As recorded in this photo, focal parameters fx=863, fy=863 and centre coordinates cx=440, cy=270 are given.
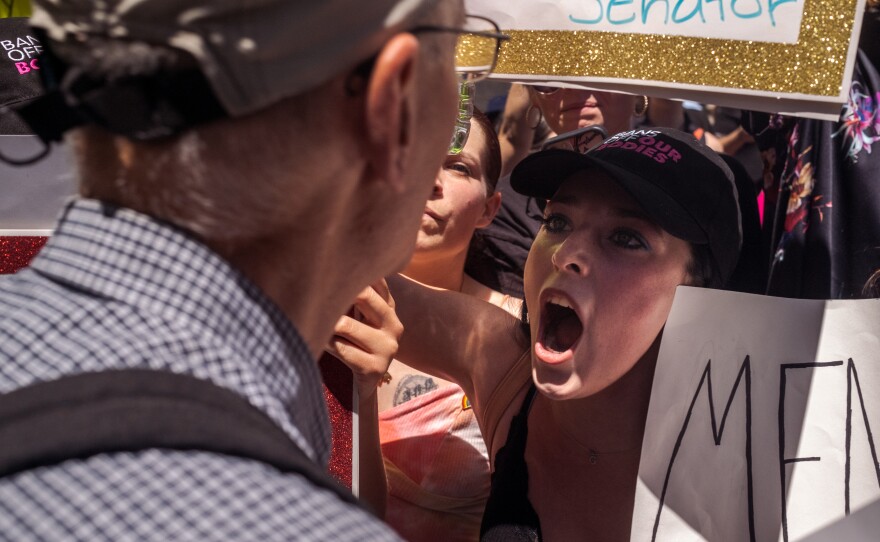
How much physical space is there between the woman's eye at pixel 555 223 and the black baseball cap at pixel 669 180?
2.7 inches

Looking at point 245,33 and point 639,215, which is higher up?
point 245,33

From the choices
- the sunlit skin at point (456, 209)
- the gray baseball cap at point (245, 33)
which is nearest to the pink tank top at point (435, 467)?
the sunlit skin at point (456, 209)

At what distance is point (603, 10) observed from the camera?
1.35 m

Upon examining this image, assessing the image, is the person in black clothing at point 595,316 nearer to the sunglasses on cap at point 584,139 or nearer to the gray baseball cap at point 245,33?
the sunglasses on cap at point 584,139

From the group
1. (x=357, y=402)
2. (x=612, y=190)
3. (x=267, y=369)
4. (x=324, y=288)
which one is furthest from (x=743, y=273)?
(x=267, y=369)

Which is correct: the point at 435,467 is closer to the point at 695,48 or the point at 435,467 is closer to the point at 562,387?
the point at 562,387

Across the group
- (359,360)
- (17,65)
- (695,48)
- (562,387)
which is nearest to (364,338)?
(359,360)

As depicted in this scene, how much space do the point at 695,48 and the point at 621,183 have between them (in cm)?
23

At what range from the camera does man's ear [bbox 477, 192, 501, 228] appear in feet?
A: 7.39

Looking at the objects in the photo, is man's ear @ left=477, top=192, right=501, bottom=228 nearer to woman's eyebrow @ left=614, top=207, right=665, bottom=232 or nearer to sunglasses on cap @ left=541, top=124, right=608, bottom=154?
sunglasses on cap @ left=541, top=124, right=608, bottom=154

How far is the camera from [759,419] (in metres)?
1.25

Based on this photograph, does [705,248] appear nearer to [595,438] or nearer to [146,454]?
[595,438]

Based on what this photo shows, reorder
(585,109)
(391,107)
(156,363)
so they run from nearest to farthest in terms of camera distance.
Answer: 1. (156,363)
2. (391,107)
3. (585,109)

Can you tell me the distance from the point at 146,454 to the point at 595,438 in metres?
1.08
